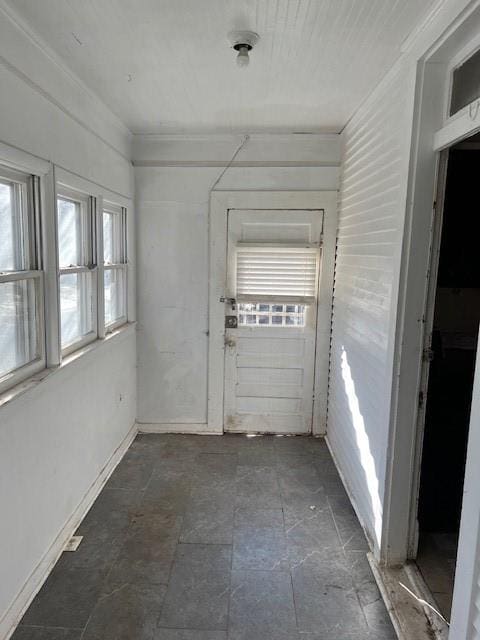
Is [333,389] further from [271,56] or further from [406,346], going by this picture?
[271,56]

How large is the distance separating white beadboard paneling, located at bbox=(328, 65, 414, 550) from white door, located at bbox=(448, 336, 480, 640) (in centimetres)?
75

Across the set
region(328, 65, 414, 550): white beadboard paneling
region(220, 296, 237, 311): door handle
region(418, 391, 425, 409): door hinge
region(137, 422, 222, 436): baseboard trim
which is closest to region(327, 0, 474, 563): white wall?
region(328, 65, 414, 550): white beadboard paneling

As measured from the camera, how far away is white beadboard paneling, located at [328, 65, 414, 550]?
2.09 m

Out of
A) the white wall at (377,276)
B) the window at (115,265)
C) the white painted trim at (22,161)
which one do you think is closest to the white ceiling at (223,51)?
the white wall at (377,276)

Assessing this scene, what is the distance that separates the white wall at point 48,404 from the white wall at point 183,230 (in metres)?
0.48

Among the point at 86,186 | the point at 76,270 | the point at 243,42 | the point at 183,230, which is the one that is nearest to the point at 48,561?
the point at 76,270

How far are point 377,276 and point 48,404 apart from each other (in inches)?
74.4

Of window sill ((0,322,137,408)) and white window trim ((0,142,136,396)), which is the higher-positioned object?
white window trim ((0,142,136,396))

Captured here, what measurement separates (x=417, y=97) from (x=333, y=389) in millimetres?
2258

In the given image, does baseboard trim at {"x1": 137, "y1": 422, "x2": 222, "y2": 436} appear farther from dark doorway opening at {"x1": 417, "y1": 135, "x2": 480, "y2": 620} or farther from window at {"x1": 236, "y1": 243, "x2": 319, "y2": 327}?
dark doorway opening at {"x1": 417, "y1": 135, "x2": 480, "y2": 620}

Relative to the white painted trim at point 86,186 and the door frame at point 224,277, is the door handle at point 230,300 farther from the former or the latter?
the white painted trim at point 86,186

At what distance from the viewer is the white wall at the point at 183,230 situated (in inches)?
135

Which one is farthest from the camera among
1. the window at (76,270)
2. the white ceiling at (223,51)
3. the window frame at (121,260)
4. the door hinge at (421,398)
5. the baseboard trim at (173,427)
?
the baseboard trim at (173,427)

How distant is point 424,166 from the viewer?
1.85m
